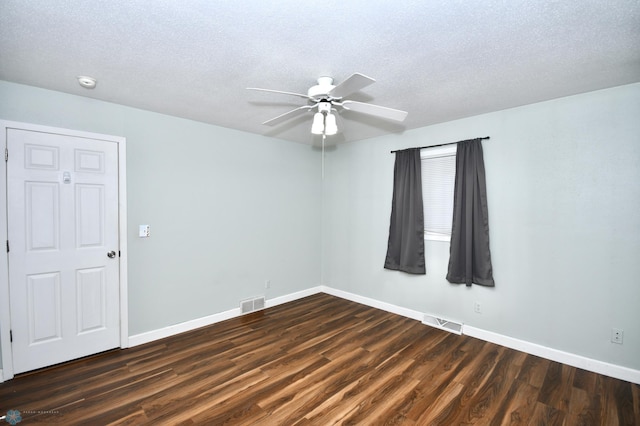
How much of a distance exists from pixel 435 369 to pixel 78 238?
3.72 m

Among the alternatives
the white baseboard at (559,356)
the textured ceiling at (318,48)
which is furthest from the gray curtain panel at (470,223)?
the textured ceiling at (318,48)

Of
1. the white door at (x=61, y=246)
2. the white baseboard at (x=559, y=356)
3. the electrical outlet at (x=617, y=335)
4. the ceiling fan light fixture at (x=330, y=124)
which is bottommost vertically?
the white baseboard at (x=559, y=356)

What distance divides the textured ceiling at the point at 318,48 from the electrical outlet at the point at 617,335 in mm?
2222

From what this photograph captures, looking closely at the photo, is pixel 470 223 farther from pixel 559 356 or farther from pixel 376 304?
pixel 376 304

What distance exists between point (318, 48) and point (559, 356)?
365 centimetres

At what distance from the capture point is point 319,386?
7.90ft

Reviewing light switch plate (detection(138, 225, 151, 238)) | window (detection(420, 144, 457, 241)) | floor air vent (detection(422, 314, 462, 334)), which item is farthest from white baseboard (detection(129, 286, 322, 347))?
window (detection(420, 144, 457, 241))

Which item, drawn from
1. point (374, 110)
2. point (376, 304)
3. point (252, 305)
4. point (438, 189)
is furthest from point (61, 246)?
point (438, 189)

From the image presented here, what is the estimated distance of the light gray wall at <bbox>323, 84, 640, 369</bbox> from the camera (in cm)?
254

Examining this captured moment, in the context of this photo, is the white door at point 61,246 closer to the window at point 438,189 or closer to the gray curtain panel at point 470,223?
the window at point 438,189

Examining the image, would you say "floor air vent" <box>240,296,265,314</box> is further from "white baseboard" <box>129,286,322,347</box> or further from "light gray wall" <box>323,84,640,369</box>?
"light gray wall" <box>323,84,640,369</box>

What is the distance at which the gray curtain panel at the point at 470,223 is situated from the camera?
10.8ft

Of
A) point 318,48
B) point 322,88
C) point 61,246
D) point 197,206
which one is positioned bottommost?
point 61,246

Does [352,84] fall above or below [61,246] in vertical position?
above
